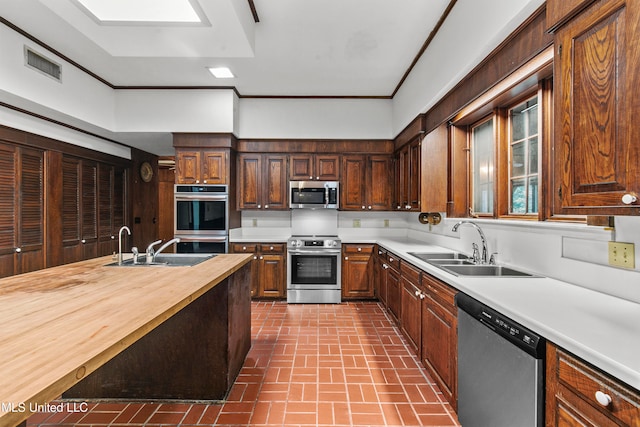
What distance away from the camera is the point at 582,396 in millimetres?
997

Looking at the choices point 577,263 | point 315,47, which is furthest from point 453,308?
point 315,47

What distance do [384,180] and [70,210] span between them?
4218 mm

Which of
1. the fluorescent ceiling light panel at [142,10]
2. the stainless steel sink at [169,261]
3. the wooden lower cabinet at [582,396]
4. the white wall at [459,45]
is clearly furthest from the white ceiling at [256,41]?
the wooden lower cabinet at [582,396]

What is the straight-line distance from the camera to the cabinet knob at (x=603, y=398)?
0.90m

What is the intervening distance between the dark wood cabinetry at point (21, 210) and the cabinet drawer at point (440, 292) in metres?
4.04

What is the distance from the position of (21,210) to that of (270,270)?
282 centimetres

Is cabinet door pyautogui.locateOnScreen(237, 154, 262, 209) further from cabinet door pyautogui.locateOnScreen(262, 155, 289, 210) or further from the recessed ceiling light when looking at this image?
the recessed ceiling light

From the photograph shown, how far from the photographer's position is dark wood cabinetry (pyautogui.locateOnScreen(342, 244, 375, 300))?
4.36 meters

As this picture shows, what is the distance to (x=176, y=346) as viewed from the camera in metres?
2.12

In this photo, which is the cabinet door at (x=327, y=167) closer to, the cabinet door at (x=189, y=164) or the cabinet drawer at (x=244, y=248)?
the cabinet drawer at (x=244, y=248)

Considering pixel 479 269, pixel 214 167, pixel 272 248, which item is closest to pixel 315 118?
pixel 214 167

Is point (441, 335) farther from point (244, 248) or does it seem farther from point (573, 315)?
point (244, 248)

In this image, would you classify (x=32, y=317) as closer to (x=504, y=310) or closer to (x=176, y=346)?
(x=176, y=346)

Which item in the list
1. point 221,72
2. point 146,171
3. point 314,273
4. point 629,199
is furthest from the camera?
point 146,171
